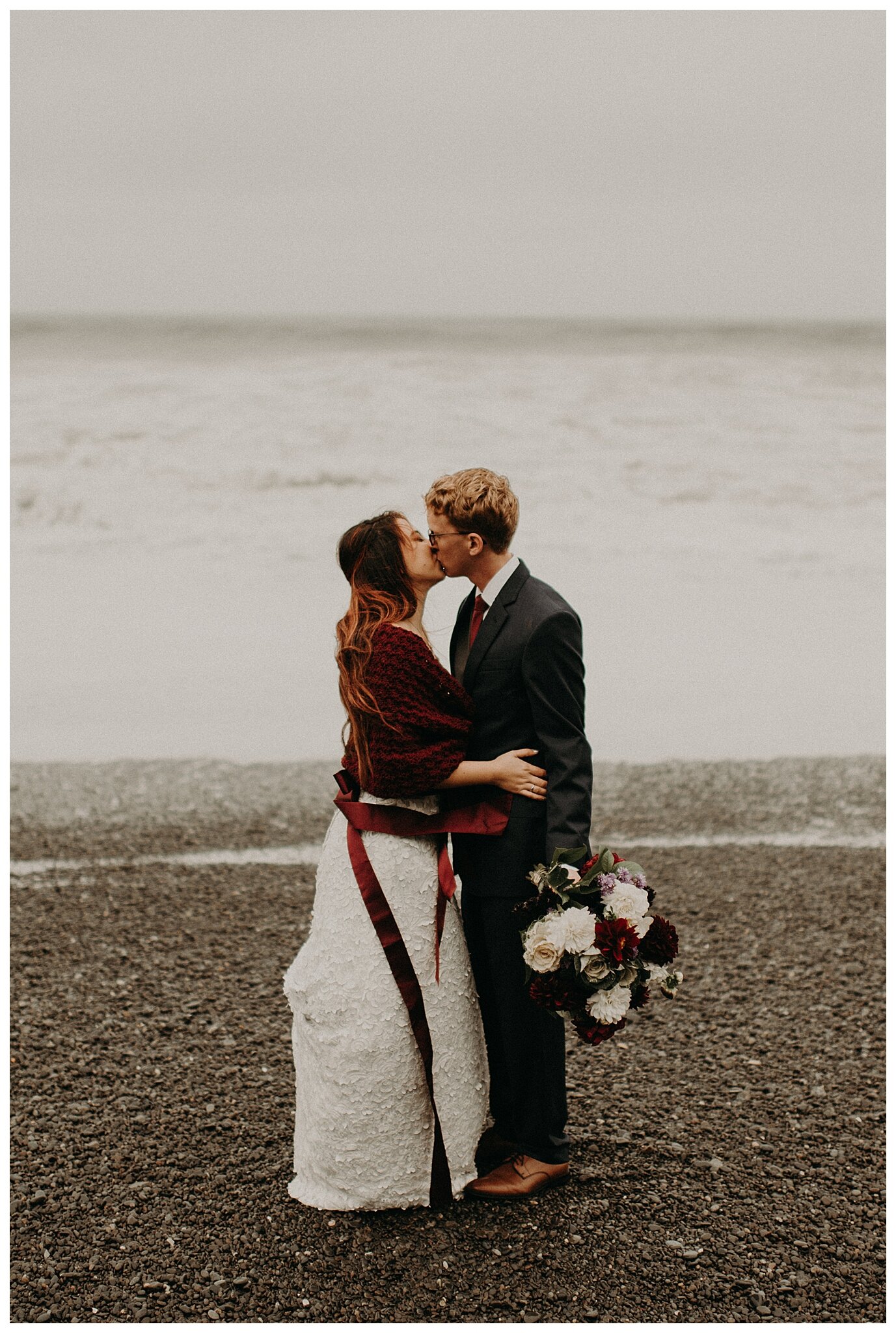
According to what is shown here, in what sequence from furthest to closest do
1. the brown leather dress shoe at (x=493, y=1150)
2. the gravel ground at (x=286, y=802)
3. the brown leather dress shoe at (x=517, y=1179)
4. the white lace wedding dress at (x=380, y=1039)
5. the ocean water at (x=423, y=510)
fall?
the ocean water at (x=423, y=510), the gravel ground at (x=286, y=802), the brown leather dress shoe at (x=493, y=1150), the brown leather dress shoe at (x=517, y=1179), the white lace wedding dress at (x=380, y=1039)

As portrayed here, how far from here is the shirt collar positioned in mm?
3646

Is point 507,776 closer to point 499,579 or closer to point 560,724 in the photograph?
point 560,724

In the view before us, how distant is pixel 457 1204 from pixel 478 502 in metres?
2.16

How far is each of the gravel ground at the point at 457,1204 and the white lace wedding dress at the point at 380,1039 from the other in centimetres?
17

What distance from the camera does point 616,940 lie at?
340 cm

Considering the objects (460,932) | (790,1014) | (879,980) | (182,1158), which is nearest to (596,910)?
(460,932)

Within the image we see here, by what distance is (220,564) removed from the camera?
1612 centimetres

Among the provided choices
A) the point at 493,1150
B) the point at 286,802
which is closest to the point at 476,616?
the point at 493,1150

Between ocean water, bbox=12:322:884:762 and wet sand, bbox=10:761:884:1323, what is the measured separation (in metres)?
4.97

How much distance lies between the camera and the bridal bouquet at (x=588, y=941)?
3391mm

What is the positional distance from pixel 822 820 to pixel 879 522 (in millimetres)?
9251

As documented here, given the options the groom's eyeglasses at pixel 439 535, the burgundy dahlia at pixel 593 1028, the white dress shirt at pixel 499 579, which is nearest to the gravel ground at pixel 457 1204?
the burgundy dahlia at pixel 593 1028

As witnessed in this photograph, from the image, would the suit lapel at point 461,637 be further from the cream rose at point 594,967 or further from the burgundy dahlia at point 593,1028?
the burgundy dahlia at point 593,1028

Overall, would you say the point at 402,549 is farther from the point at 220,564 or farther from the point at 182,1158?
the point at 220,564
